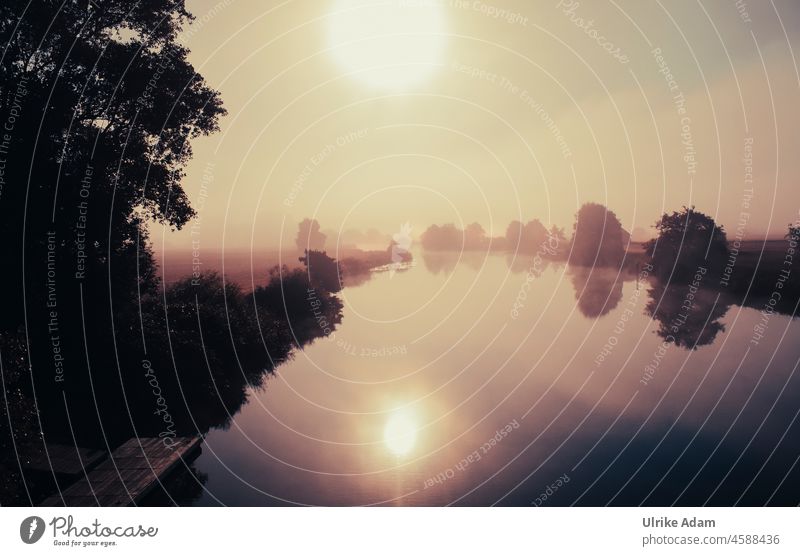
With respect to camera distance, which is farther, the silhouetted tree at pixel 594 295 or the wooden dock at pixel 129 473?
the silhouetted tree at pixel 594 295

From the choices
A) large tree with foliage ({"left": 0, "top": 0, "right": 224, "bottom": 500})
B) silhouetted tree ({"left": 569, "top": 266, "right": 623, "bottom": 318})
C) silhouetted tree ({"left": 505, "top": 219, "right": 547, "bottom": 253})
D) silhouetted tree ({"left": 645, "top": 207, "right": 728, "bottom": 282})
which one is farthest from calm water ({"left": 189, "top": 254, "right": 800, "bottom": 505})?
silhouetted tree ({"left": 569, "top": 266, "right": 623, "bottom": 318})

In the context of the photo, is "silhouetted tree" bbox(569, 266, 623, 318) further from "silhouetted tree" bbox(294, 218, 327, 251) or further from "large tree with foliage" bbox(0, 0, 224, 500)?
"large tree with foliage" bbox(0, 0, 224, 500)

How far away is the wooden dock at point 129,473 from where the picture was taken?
14219 mm

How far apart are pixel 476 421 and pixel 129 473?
10634 mm

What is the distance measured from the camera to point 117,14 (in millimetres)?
15750

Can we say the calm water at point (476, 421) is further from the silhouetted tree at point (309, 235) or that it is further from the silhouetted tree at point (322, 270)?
the silhouetted tree at point (309, 235)

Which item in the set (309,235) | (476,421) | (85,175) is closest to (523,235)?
(476,421)

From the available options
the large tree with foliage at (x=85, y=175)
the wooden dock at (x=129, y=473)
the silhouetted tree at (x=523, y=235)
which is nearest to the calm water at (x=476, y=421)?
the silhouetted tree at (x=523, y=235)

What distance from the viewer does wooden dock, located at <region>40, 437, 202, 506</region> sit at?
14219 millimetres

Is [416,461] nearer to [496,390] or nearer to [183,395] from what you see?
[496,390]

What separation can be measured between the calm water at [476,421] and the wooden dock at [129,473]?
3.47 ft
